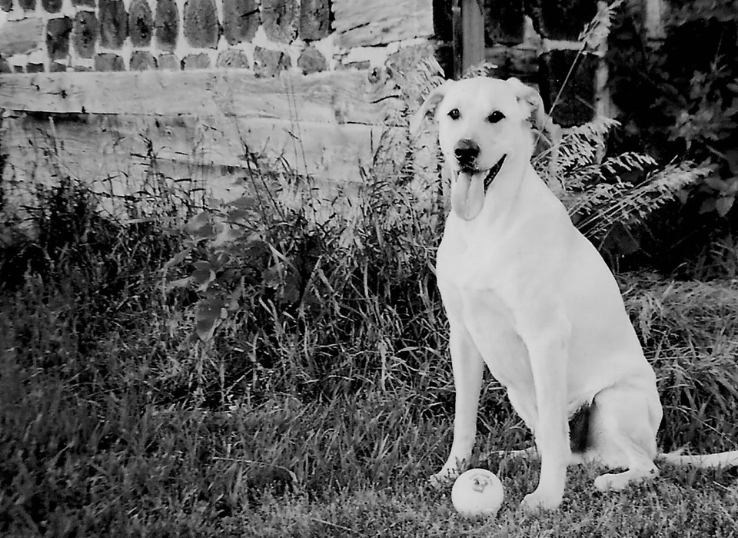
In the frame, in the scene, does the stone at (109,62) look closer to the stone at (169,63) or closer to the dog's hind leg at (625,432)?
the stone at (169,63)

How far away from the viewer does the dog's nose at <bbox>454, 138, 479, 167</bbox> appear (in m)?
2.44

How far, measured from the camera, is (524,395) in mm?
2850

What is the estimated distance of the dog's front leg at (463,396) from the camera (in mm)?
2854

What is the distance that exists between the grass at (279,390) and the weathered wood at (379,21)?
0.96m

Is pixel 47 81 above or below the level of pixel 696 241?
above

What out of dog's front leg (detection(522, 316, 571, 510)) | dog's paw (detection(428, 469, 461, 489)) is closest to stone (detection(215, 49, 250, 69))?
dog's paw (detection(428, 469, 461, 489))

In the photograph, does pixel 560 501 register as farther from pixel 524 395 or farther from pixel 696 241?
pixel 696 241

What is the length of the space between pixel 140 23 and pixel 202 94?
0.88m

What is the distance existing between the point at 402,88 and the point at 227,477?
214cm

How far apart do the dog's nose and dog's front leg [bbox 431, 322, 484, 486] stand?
0.61 metres

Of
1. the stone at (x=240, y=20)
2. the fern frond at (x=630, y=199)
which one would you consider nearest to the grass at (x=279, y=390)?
the fern frond at (x=630, y=199)

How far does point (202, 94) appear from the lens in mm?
5797

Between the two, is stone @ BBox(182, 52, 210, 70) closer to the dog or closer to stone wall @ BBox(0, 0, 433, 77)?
stone wall @ BBox(0, 0, 433, 77)

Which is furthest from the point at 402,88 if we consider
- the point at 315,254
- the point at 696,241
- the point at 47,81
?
the point at 47,81
